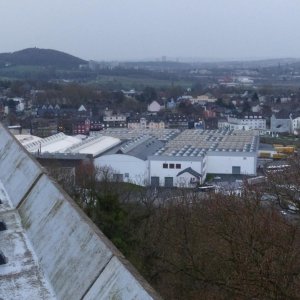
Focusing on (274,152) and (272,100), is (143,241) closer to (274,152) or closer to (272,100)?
(274,152)

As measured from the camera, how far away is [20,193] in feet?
12.6

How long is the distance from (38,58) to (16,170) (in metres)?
103

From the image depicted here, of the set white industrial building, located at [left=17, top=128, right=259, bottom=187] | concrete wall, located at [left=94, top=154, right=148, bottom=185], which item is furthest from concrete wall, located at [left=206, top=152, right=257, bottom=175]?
concrete wall, located at [left=94, top=154, right=148, bottom=185]

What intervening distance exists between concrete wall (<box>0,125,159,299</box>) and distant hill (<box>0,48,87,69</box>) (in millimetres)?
98948

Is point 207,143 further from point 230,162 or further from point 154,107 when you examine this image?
point 154,107

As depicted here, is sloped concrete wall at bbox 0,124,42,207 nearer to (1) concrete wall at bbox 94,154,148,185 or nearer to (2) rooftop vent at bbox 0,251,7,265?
(2) rooftop vent at bbox 0,251,7,265

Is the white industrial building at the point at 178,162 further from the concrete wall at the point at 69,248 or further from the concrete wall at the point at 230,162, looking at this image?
the concrete wall at the point at 69,248

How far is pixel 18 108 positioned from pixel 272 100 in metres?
23.2

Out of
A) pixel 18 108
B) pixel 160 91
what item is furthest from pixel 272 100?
pixel 18 108

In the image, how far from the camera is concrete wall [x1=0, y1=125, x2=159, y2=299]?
229cm

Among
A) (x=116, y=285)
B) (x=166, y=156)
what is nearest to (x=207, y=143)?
(x=166, y=156)

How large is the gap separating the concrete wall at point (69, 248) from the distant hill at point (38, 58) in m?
98.9

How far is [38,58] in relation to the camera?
343ft

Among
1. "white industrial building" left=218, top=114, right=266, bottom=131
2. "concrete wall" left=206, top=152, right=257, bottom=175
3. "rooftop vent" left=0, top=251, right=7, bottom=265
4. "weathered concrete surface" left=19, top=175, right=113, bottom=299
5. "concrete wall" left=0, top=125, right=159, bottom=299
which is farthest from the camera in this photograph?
"white industrial building" left=218, top=114, right=266, bottom=131
